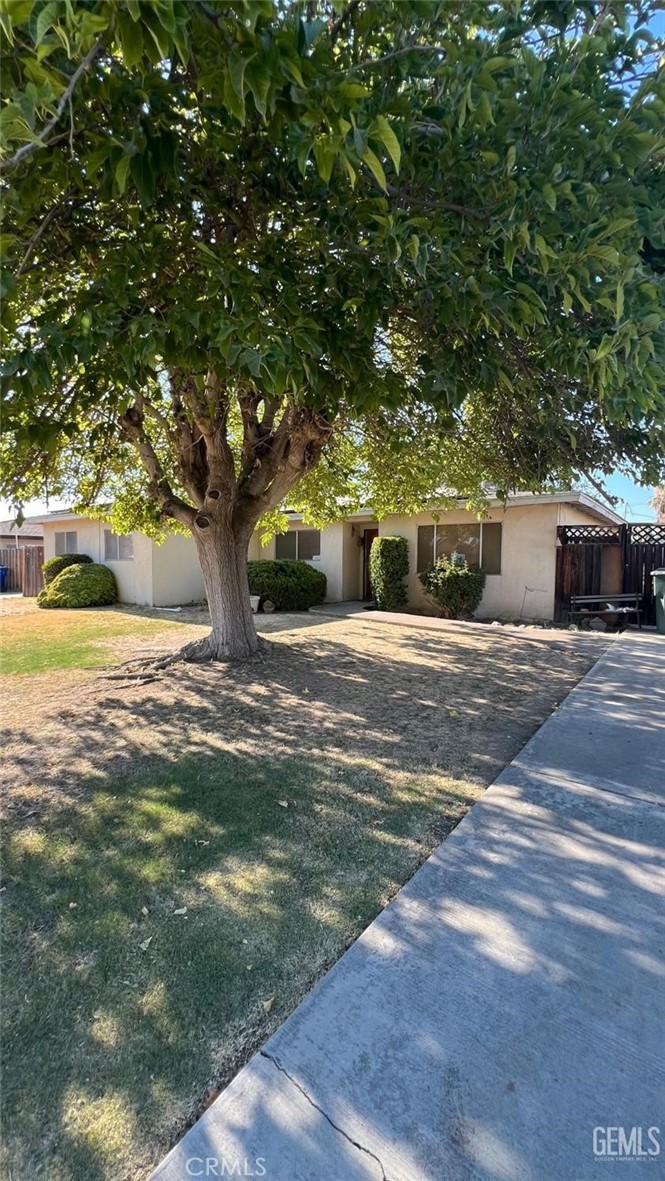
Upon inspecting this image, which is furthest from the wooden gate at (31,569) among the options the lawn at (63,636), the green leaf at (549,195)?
the green leaf at (549,195)

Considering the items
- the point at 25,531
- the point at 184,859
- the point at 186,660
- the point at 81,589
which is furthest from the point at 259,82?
the point at 25,531

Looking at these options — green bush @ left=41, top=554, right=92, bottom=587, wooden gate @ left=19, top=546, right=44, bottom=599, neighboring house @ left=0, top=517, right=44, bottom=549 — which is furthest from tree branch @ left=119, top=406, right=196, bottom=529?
neighboring house @ left=0, top=517, right=44, bottom=549

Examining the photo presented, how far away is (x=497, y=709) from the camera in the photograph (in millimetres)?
5812

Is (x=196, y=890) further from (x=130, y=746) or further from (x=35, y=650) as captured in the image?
(x=35, y=650)

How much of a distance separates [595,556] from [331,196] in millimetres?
11324

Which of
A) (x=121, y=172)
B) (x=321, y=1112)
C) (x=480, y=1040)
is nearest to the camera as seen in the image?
(x=321, y=1112)

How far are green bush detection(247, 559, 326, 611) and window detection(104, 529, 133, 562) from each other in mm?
4142

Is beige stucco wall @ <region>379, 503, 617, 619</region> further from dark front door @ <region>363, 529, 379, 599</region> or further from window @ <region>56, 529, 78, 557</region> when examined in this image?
window @ <region>56, 529, 78, 557</region>

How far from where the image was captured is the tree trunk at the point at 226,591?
783cm

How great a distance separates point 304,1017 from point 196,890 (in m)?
0.95

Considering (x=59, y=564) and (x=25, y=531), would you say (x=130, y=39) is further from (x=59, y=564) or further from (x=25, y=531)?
(x=25, y=531)

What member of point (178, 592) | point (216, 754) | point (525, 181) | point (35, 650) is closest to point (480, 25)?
point (525, 181)

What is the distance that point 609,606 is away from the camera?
12.0 m

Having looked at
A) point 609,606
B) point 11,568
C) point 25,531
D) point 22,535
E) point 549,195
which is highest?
point 549,195
